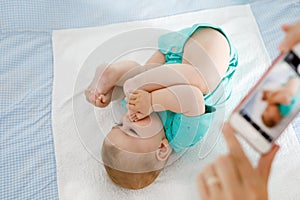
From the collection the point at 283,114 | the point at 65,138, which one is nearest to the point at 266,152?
the point at 283,114

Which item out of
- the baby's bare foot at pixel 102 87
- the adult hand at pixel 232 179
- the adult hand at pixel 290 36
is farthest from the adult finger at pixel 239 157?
the baby's bare foot at pixel 102 87

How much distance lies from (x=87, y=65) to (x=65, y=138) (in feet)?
0.68

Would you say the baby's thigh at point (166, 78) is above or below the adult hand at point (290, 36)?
below

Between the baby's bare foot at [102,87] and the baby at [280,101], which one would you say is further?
the baby's bare foot at [102,87]

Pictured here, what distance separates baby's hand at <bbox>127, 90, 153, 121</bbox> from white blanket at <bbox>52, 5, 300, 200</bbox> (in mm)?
Result: 127

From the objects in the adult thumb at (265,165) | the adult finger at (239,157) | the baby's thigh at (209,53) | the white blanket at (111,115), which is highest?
the adult finger at (239,157)

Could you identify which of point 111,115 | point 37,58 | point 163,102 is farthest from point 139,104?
point 37,58

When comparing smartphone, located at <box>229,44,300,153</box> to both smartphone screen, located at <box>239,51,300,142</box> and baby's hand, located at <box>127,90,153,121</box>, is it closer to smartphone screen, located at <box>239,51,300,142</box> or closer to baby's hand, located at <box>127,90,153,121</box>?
smartphone screen, located at <box>239,51,300,142</box>

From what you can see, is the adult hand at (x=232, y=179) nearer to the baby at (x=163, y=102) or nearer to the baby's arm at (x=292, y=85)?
the baby's arm at (x=292, y=85)

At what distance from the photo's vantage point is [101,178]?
966 millimetres

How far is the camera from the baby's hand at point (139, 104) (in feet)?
3.00

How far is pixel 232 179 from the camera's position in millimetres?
534

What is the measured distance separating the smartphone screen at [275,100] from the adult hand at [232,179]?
0.15 ft

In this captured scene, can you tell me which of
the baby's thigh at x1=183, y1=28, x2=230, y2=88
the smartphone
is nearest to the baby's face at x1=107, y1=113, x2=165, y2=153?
the baby's thigh at x1=183, y1=28, x2=230, y2=88
